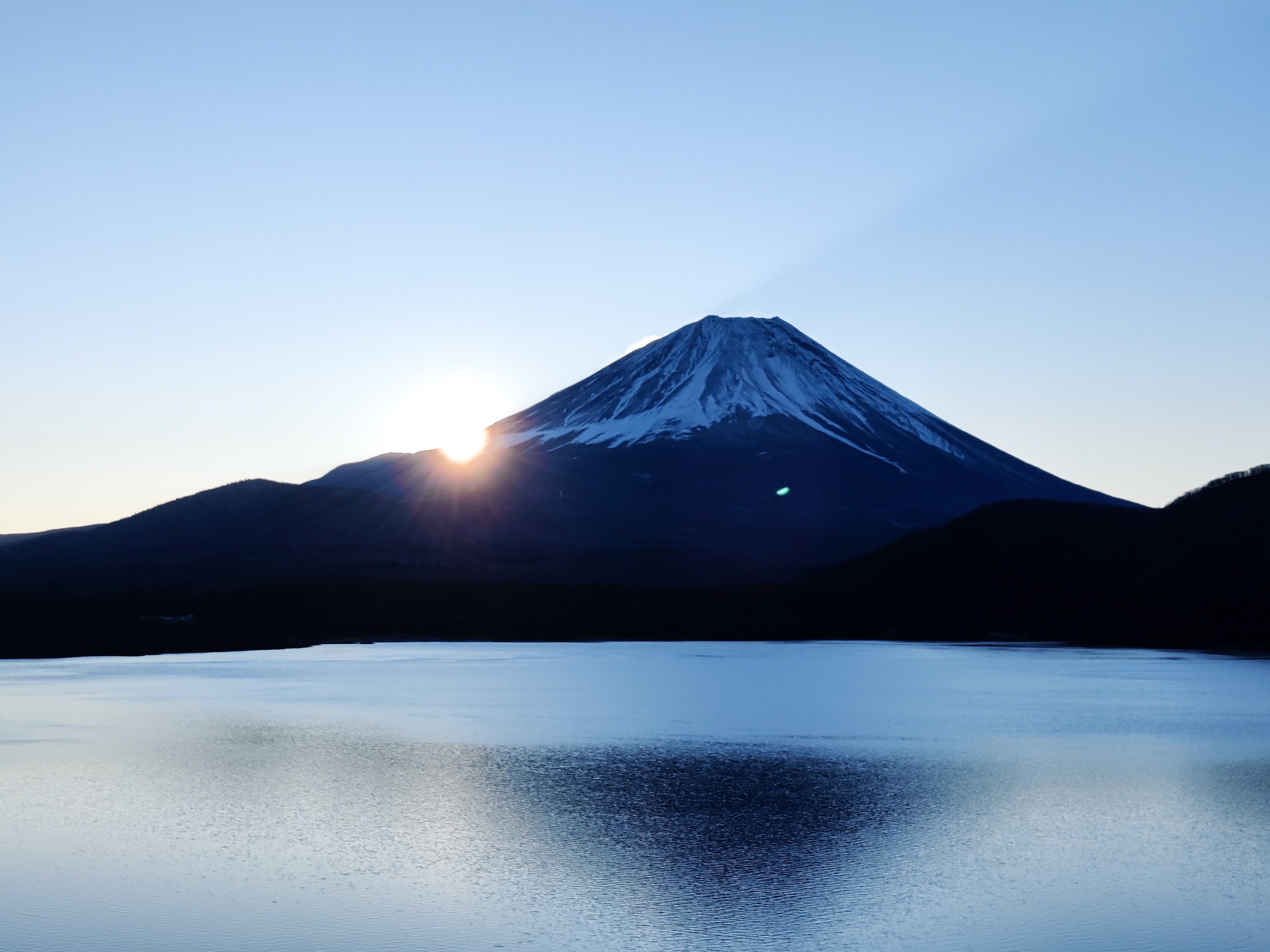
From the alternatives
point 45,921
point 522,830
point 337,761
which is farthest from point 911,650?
point 45,921

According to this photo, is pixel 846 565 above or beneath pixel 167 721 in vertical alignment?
above

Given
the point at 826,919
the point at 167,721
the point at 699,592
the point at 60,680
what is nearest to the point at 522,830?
the point at 826,919

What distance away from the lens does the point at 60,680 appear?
50.8 m

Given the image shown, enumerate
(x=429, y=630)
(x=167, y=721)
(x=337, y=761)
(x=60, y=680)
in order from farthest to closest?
(x=429, y=630), (x=60, y=680), (x=167, y=721), (x=337, y=761)

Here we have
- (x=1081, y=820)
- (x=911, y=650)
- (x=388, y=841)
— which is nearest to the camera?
(x=388, y=841)

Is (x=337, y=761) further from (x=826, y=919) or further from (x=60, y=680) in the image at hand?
(x=60, y=680)

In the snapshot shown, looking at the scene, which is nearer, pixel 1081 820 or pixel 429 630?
pixel 1081 820

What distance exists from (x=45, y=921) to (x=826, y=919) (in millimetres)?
9441

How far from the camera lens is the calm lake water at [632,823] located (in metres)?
15.2

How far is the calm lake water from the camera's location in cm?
1517

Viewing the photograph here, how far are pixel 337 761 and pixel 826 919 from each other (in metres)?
15.4

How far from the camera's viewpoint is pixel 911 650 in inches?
→ 3027

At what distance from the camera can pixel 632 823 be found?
21250 mm

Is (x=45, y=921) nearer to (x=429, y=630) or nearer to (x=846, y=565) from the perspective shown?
(x=429, y=630)
